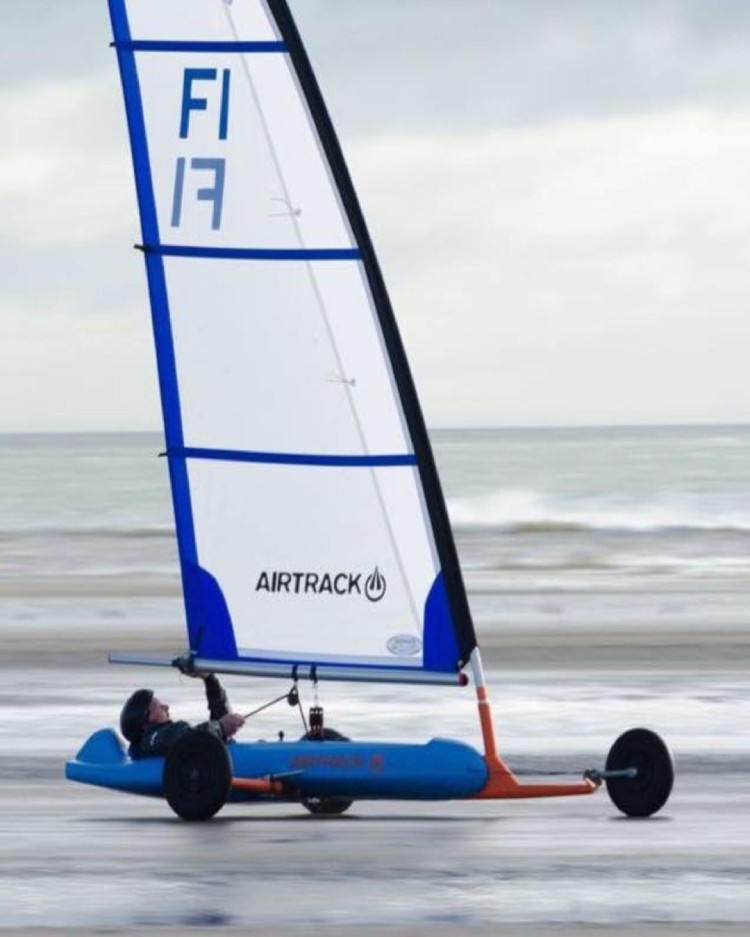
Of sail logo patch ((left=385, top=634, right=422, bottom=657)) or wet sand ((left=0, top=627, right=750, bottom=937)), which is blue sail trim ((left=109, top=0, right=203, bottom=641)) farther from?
wet sand ((left=0, top=627, right=750, bottom=937))

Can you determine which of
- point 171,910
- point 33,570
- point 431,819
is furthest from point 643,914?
point 33,570

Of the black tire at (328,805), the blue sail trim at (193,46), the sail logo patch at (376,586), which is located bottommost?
the black tire at (328,805)

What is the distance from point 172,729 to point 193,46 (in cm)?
371

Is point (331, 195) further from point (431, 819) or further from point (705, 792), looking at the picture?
point (705, 792)

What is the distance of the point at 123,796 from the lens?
17281 mm

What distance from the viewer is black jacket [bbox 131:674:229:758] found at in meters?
15.4

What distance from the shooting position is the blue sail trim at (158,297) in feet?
50.4

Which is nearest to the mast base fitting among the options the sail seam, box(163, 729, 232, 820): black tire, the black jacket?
the black jacket

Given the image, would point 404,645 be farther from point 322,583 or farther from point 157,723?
point 157,723

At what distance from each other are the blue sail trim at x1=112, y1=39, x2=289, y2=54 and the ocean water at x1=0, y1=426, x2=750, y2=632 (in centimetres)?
1974

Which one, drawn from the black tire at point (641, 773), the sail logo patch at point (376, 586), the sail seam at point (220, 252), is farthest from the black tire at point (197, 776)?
the sail seam at point (220, 252)

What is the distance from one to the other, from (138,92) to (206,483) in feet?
7.09

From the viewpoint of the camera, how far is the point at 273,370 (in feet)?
51.0

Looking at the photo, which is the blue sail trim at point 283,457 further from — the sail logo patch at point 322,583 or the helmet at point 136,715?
the helmet at point 136,715
